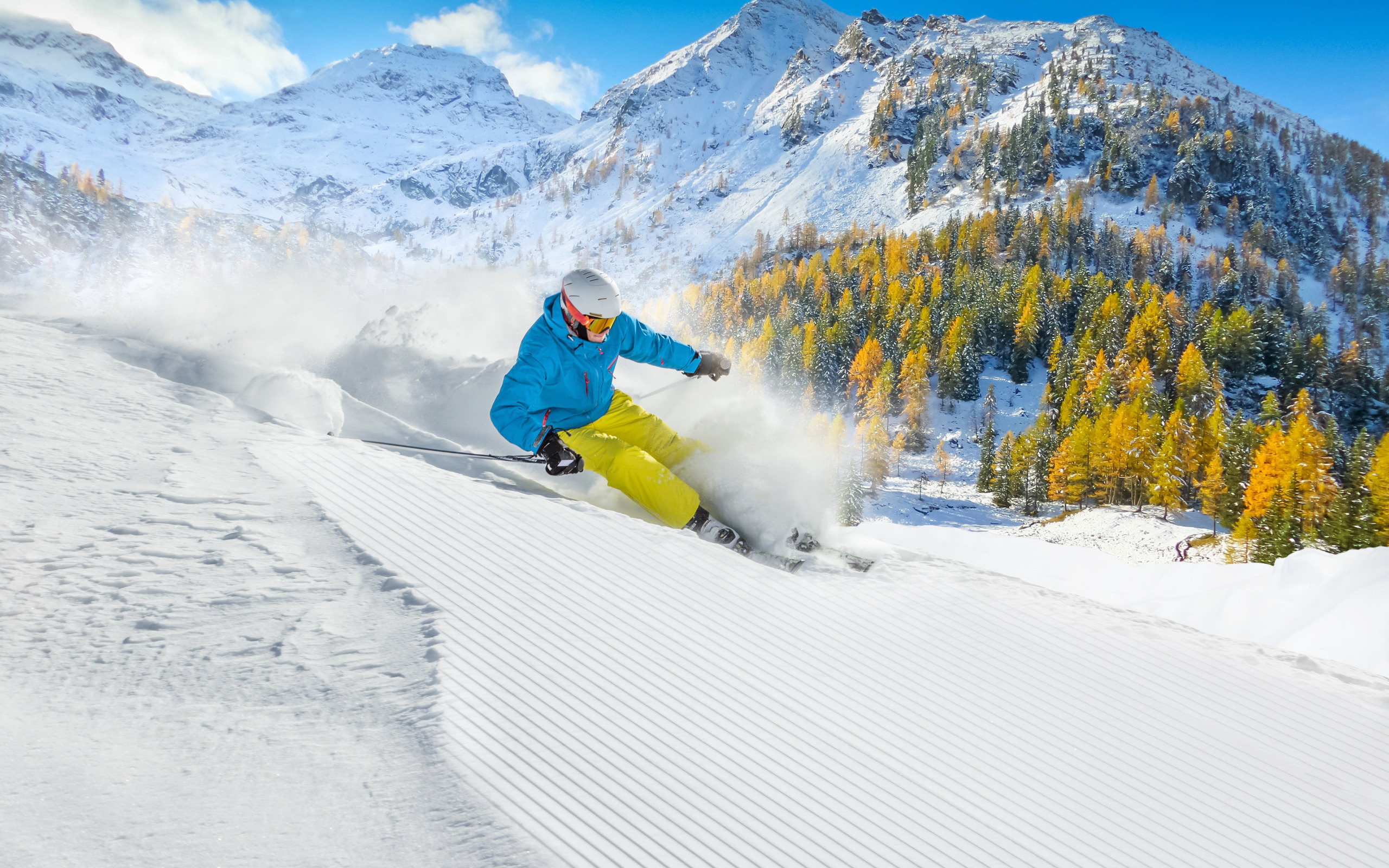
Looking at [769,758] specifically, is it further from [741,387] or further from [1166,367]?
[1166,367]

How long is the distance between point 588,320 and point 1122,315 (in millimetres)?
83933

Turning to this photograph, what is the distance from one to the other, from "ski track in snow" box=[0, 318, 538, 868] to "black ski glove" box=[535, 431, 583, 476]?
5.47ft

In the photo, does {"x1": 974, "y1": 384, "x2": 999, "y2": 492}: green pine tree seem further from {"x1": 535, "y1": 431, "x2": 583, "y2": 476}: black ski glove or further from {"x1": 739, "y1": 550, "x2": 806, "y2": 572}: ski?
{"x1": 535, "y1": 431, "x2": 583, "y2": 476}: black ski glove

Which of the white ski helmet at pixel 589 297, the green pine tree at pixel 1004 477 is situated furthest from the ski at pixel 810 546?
the green pine tree at pixel 1004 477

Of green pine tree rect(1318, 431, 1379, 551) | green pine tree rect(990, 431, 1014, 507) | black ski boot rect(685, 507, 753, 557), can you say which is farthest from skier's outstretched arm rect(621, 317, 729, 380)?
green pine tree rect(990, 431, 1014, 507)

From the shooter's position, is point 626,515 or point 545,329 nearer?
point 626,515

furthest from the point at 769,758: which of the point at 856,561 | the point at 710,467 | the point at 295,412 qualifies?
the point at 295,412

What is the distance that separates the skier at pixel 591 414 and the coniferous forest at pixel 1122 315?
41.1 m

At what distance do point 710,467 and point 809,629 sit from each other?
Answer: 6.79ft

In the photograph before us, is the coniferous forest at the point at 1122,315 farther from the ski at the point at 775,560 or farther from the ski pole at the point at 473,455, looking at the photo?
the ski pole at the point at 473,455

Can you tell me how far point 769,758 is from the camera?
2.53 metres

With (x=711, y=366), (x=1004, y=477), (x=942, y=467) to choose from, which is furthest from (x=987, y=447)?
(x=711, y=366)

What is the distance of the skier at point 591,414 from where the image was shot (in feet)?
16.5

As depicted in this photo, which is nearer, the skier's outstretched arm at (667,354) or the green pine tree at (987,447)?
the skier's outstretched arm at (667,354)
